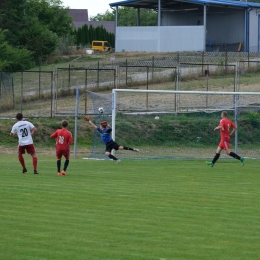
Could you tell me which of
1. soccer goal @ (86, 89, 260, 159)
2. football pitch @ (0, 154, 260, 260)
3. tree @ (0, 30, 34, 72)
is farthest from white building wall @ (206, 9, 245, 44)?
football pitch @ (0, 154, 260, 260)

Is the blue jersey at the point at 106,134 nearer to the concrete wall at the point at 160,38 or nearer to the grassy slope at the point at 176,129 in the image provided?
the grassy slope at the point at 176,129

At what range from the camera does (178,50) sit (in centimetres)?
5888

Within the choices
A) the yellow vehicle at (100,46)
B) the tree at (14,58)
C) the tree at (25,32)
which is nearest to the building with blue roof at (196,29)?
the tree at (25,32)

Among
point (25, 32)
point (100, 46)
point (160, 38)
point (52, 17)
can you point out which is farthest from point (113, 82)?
point (52, 17)

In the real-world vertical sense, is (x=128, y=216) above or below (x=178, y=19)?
below

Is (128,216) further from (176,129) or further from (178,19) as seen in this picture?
(178,19)

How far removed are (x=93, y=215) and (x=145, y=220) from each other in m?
1.00

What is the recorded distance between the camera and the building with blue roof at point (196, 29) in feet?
193

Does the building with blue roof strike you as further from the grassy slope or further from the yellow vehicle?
the grassy slope

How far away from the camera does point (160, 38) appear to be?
59969mm

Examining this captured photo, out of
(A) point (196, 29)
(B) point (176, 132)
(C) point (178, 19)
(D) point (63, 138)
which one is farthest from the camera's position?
(C) point (178, 19)

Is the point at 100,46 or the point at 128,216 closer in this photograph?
the point at 128,216

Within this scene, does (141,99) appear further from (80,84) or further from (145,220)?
(145,220)

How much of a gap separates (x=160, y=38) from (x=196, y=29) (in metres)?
3.35
